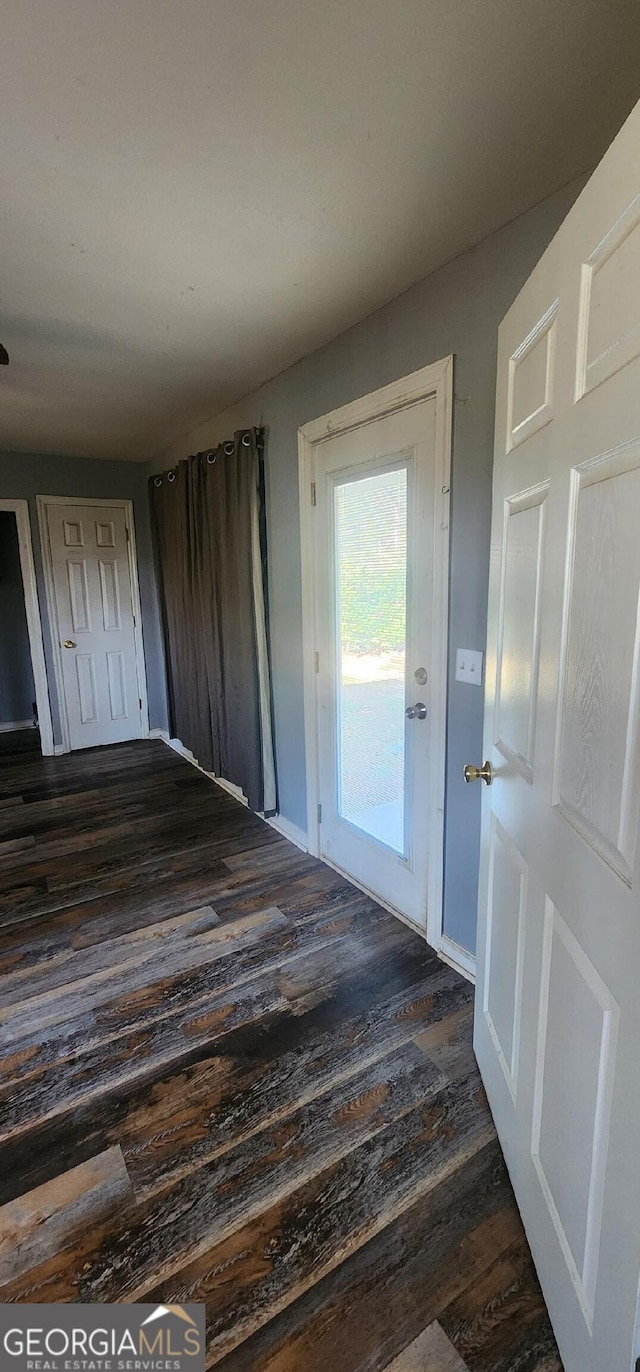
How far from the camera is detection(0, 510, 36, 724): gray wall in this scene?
563cm

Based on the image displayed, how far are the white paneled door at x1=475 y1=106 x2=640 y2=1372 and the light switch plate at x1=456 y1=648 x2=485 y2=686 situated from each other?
449 mm

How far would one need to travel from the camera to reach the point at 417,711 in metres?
2.09

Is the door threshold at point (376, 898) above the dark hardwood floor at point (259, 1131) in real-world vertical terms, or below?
above

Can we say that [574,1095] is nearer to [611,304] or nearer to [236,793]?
[611,304]

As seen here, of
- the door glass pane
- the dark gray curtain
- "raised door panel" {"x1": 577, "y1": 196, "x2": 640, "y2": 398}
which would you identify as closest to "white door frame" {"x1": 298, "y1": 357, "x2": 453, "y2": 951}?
the door glass pane

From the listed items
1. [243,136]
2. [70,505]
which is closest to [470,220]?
[243,136]

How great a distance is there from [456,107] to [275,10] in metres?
0.42

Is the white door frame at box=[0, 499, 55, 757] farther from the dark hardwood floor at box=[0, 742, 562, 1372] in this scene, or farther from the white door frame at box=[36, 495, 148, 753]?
the dark hardwood floor at box=[0, 742, 562, 1372]

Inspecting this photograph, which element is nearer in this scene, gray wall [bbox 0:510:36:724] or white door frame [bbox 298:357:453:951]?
white door frame [bbox 298:357:453:951]

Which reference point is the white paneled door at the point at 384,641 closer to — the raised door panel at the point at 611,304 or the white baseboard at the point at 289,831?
the white baseboard at the point at 289,831

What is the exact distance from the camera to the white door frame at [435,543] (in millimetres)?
1840

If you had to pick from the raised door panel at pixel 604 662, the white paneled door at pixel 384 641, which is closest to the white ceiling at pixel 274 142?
the white paneled door at pixel 384 641

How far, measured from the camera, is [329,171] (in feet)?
4.46

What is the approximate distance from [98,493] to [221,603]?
2.06 meters
